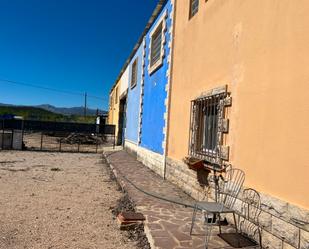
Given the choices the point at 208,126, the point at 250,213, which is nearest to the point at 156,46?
the point at 208,126

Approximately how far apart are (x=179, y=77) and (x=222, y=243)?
5419mm

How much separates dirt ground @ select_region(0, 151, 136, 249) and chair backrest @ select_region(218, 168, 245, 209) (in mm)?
1559

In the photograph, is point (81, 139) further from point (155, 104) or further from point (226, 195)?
point (226, 195)

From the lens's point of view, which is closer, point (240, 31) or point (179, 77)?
point (240, 31)

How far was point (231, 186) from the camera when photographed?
5.65 meters

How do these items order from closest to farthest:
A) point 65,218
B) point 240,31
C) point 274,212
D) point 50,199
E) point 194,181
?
point 274,212 → point 240,31 → point 65,218 → point 194,181 → point 50,199

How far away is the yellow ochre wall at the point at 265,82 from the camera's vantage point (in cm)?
402

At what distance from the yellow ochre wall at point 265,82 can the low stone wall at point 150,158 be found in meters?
3.54

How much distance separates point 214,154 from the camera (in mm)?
6832

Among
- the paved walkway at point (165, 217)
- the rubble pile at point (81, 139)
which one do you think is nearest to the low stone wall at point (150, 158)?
the paved walkway at point (165, 217)

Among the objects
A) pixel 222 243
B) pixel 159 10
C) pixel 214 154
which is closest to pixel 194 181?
pixel 214 154

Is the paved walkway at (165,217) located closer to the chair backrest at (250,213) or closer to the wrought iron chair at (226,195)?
the wrought iron chair at (226,195)

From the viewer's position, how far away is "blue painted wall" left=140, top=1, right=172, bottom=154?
11039 millimetres

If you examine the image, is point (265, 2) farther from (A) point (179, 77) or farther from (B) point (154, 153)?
(B) point (154, 153)
